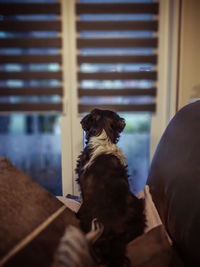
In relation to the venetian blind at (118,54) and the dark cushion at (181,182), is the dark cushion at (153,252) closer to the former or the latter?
the dark cushion at (181,182)

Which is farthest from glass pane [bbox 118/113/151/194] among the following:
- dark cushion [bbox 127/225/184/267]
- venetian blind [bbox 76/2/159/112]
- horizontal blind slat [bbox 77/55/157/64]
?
dark cushion [bbox 127/225/184/267]

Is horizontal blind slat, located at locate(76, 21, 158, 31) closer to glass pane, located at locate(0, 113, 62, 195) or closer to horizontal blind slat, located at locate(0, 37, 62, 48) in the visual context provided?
horizontal blind slat, located at locate(0, 37, 62, 48)

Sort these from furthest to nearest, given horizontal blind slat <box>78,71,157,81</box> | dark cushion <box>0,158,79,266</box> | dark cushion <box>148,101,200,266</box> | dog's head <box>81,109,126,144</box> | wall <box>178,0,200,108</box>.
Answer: horizontal blind slat <box>78,71,157,81</box>
wall <box>178,0,200,108</box>
dog's head <box>81,109,126,144</box>
dark cushion <box>148,101,200,266</box>
dark cushion <box>0,158,79,266</box>

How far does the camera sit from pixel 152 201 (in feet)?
3.75

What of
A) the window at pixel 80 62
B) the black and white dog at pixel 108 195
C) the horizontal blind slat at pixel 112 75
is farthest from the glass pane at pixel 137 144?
the black and white dog at pixel 108 195

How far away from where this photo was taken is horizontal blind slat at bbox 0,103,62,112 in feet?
5.55

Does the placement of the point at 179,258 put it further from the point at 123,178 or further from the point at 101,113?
the point at 101,113

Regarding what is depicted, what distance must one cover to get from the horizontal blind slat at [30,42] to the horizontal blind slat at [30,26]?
8cm

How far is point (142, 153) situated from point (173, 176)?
0.93m

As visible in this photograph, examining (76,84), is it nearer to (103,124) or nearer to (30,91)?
(30,91)

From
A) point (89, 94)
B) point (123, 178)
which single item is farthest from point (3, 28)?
point (123, 178)

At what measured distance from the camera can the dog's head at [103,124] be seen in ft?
4.07

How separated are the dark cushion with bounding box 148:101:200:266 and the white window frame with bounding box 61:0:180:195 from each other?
0.55m

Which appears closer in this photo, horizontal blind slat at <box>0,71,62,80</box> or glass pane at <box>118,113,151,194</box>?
horizontal blind slat at <box>0,71,62,80</box>
